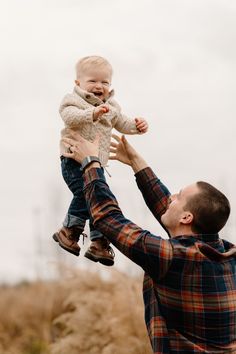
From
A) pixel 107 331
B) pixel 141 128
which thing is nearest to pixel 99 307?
pixel 107 331

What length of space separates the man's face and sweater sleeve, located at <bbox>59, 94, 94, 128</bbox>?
74 cm

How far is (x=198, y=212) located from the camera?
541 centimetres

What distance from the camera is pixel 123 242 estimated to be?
5223mm

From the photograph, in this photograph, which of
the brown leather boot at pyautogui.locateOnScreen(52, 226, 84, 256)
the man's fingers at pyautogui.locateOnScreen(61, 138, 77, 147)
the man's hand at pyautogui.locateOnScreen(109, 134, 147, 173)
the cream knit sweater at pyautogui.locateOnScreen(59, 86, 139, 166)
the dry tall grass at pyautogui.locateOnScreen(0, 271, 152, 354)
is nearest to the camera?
the cream knit sweater at pyautogui.locateOnScreen(59, 86, 139, 166)

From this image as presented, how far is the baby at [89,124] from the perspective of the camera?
5.28 meters

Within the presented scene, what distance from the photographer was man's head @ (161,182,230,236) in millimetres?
5379

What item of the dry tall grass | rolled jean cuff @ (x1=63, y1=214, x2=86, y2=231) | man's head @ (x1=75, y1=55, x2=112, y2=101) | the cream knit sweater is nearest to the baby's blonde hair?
man's head @ (x1=75, y1=55, x2=112, y2=101)

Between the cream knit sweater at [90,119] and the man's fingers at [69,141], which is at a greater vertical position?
the cream knit sweater at [90,119]

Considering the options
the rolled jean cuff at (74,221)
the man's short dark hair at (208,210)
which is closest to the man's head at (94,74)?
the rolled jean cuff at (74,221)

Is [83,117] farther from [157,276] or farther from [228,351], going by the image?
[228,351]

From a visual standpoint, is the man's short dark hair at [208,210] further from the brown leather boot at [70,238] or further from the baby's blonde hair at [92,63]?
the baby's blonde hair at [92,63]

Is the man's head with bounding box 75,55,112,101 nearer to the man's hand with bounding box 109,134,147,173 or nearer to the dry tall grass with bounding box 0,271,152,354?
the man's hand with bounding box 109,134,147,173

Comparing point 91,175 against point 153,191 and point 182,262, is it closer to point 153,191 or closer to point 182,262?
point 182,262

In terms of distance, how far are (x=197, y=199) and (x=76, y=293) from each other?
732 centimetres
